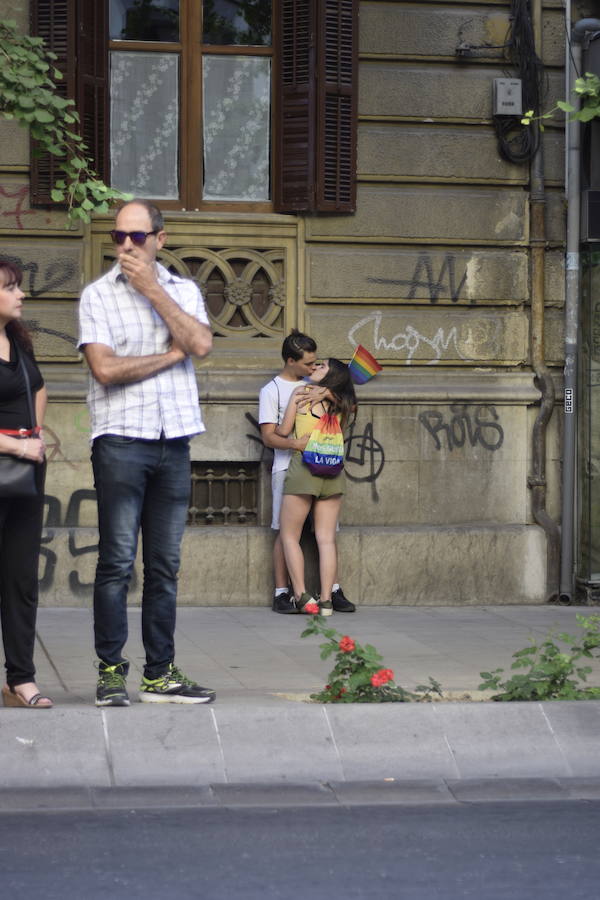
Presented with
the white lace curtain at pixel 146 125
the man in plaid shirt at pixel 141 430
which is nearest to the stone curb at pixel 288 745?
the man in plaid shirt at pixel 141 430

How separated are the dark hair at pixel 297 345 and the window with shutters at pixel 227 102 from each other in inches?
40.8

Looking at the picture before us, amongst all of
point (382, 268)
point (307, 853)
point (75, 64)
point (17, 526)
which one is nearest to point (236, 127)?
point (75, 64)

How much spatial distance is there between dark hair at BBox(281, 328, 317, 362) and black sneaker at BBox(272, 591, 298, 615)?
5.16 ft

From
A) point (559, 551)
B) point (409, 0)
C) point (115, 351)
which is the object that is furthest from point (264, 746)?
point (409, 0)

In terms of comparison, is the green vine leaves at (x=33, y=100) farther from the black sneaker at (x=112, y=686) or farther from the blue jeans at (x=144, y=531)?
the black sneaker at (x=112, y=686)

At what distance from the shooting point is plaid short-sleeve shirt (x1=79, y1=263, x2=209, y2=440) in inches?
257

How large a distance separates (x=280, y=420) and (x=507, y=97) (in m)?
2.82

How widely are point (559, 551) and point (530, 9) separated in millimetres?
3843

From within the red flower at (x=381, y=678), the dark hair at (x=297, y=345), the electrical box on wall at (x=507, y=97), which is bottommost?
the red flower at (x=381, y=678)

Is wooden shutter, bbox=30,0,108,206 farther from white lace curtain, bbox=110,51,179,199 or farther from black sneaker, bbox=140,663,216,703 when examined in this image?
black sneaker, bbox=140,663,216,703

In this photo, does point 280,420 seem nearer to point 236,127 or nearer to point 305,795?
point 236,127

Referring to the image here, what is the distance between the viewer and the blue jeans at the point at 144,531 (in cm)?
652

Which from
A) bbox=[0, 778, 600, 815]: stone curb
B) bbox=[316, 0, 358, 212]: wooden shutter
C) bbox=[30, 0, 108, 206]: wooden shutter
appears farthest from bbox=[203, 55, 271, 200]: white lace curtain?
bbox=[0, 778, 600, 815]: stone curb

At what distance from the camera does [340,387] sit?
1035cm
